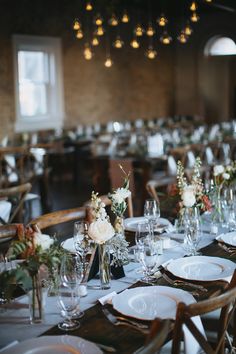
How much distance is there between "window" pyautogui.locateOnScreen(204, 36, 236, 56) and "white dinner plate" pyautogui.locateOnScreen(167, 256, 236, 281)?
13002 millimetres

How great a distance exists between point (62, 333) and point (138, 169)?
598 cm

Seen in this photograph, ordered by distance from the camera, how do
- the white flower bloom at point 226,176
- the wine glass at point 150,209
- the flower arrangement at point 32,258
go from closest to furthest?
the flower arrangement at point 32,258 → the wine glass at point 150,209 → the white flower bloom at point 226,176

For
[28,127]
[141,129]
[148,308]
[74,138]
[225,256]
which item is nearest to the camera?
[148,308]

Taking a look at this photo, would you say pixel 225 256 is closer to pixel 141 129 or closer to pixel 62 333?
pixel 62 333

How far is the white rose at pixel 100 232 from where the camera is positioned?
2.12 meters

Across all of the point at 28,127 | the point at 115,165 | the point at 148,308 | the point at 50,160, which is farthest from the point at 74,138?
the point at 148,308

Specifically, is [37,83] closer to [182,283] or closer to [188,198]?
[188,198]

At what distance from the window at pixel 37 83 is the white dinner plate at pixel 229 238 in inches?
315

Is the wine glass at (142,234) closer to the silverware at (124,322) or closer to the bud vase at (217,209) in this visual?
the silverware at (124,322)

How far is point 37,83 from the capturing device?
10961 mm

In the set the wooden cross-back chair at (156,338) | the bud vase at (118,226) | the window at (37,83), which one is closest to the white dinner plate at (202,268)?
the bud vase at (118,226)

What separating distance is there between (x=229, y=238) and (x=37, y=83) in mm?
8773

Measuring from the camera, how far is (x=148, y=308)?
1.92 metres

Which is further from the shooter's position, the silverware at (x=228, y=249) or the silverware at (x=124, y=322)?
the silverware at (x=228, y=249)
